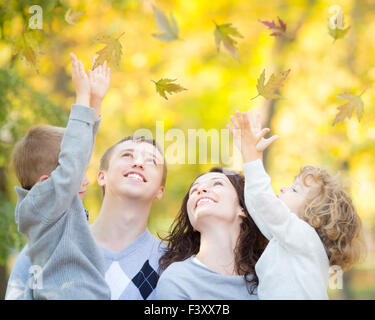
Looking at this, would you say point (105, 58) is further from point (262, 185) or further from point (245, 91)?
point (245, 91)

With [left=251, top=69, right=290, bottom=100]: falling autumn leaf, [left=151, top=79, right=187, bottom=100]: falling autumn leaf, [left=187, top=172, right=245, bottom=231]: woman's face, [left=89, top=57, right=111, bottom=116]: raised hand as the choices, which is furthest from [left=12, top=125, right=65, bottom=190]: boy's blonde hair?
[left=251, top=69, right=290, bottom=100]: falling autumn leaf

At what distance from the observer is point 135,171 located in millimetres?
2604

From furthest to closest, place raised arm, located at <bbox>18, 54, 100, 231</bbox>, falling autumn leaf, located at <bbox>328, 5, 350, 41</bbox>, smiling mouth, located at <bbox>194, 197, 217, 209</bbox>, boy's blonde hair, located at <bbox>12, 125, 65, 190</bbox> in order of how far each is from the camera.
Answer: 1. smiling mouth, located at <bbox>194, 197, 217, 209</bbox>
2. boy's blonde hair, located at <bbox>12, 125, 65, 190</bbox>
3. falling autumn leaf, located at <bbox>328, 5, 350, 41</bbox>
4. raised arm, located at <bbox>18, 54, 100, 231</bbox>

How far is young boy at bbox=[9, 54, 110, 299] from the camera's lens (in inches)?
81.0

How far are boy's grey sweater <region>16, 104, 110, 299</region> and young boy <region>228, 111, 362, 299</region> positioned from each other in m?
0.73

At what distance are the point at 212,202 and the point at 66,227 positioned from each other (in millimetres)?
764

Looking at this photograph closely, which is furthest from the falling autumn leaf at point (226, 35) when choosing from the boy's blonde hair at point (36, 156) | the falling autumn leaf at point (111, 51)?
the boy's blonde hair at point (36, 156)

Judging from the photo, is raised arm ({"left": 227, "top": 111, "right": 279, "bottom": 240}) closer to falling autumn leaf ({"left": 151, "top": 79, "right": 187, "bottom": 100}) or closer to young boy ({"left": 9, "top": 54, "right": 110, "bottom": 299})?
falling autumn leaf ({"left": 151, "top": 79, "right": 187, "bottom": 100})

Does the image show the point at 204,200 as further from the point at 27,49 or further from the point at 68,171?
the point at 27,49

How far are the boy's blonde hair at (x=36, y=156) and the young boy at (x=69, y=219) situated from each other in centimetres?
16

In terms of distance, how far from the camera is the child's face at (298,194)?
240 cm

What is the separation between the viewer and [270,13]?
8.01 meters

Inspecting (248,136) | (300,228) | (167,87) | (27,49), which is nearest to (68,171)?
(167,87)
